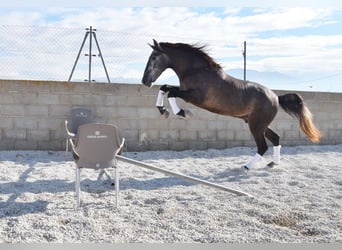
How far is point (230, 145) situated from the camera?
25.3 feet

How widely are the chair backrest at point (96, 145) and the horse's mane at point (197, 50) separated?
5.91 feet

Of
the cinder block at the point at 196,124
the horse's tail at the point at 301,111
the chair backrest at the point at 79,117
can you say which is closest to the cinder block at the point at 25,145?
the chair backrest at the point at 79,117

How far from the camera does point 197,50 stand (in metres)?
5.44

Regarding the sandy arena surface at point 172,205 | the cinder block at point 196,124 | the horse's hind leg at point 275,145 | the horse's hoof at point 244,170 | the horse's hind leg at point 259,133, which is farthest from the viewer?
the cinder block at point 196,124

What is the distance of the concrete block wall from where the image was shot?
22.2ft

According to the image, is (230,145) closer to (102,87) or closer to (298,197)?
(102,87)

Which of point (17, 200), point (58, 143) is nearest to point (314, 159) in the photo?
point (58, 143)

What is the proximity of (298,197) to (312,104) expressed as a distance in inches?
174

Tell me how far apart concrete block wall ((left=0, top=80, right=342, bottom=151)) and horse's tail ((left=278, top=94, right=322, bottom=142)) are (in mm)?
1554

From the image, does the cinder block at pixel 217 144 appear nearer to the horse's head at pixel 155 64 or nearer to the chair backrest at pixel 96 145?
the horse's head at pixel 155 64

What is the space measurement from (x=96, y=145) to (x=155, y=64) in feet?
5.44

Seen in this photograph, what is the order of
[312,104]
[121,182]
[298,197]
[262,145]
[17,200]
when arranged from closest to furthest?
[17,200] < [298,197] < [121,182] < [262,145] < [312,104]

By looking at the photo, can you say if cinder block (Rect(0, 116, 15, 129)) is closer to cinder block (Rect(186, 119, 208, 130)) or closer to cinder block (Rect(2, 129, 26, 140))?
cinder block (Rect(2, 129, 26, 140))

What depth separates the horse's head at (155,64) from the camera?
206 inches
